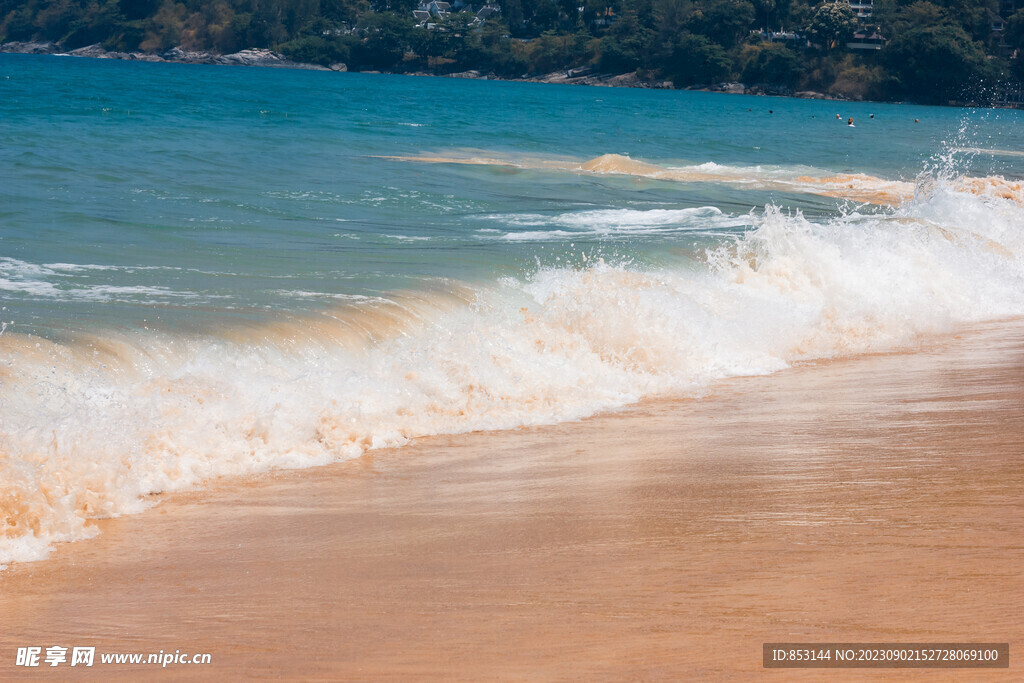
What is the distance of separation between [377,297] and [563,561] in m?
5.39

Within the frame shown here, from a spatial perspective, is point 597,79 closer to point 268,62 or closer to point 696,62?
point 696,62

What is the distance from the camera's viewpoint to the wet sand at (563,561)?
12.7 feet

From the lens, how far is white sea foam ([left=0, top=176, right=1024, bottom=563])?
18.4ft

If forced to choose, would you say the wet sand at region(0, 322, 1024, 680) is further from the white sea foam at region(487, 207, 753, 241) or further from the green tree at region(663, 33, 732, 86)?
the green tree at region(663, 33, 732, 86)

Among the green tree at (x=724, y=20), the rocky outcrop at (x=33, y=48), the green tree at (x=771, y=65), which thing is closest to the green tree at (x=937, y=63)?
the green tree at (x=771, y=65)

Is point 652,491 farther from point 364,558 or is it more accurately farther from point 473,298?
point 473,298

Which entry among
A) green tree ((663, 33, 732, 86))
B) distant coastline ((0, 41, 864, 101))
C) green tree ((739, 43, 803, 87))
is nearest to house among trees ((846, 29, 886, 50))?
green tree ((739, 43, 803, 87))

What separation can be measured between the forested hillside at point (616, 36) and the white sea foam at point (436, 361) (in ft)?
350

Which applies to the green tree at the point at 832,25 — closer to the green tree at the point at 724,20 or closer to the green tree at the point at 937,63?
the green tree at the point at 937,63

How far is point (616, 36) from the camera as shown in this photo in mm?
135875

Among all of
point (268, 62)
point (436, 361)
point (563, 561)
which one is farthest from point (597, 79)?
point (563, 561)

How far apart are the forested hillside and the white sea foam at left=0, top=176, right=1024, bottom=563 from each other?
106701mm

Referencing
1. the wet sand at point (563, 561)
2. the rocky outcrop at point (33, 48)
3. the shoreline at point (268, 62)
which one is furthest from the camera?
the rocky outcrop at point (33, 48)

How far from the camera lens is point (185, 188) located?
1702 cm
